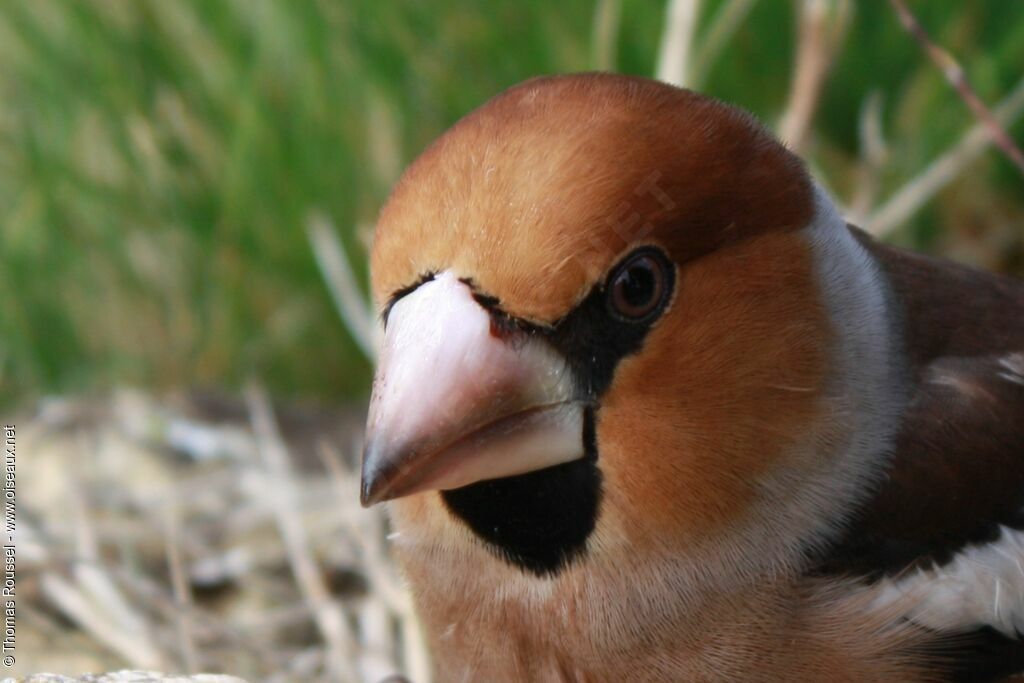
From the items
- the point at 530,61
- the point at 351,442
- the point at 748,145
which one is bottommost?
the point at 748,145

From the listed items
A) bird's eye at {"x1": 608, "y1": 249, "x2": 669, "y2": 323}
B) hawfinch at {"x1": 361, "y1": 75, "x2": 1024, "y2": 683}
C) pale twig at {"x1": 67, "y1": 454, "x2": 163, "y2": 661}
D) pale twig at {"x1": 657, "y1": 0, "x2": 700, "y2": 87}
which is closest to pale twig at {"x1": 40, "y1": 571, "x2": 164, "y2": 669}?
pale twig at {"x1": 67, "y1": 454, "x2": 163, "y2": 661}

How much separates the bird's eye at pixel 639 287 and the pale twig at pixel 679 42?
1559mm

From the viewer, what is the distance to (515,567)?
1.79 meters

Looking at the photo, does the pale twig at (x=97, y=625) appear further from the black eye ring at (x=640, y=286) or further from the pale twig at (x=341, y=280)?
the black eye ring at (x=640, y=286)

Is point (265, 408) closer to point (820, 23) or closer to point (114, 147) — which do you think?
point (114, 147)

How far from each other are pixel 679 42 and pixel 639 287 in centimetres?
167

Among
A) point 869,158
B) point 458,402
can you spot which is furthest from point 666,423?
point 869,158

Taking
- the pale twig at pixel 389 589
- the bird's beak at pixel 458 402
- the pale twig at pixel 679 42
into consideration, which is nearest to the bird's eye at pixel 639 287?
the bird's beak at pixel 458 402

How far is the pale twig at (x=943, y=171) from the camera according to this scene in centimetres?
319

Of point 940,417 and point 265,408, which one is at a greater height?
point 265,408

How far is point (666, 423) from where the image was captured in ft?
5.48

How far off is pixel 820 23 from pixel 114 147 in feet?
6.68

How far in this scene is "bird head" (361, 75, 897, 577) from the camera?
1.60 m

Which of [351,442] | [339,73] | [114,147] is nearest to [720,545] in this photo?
[351,442]
